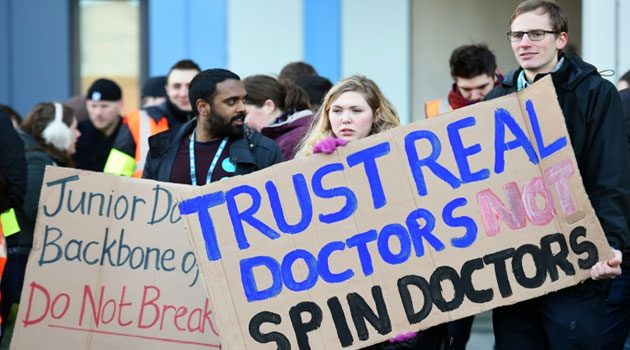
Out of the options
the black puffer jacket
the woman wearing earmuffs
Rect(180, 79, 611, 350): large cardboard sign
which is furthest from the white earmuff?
the black puffer jacket

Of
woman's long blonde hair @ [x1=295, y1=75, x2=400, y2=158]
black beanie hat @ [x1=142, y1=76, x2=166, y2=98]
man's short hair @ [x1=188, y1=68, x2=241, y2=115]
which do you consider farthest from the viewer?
black beanie hat @ [x1=142, y1=76, x2=166, y2=98]

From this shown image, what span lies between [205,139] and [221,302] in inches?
46.6

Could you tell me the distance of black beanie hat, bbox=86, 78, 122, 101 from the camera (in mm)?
9289

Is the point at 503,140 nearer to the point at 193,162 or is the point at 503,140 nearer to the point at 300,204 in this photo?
the point at 300,204

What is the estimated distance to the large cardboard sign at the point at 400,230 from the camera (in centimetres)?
448

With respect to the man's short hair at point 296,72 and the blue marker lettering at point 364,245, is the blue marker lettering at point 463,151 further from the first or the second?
the man's short hair at point 296,72

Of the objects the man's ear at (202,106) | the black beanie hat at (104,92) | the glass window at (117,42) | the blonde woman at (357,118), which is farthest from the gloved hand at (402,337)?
the glass window at (117,42)

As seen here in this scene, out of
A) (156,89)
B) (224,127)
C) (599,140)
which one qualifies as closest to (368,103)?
(224,127)

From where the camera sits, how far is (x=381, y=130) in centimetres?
498

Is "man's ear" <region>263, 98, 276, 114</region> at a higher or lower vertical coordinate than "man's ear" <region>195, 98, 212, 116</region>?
lower

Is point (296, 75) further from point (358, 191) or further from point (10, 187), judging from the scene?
point (358, 191)

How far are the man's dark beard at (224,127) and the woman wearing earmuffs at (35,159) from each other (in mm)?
2482

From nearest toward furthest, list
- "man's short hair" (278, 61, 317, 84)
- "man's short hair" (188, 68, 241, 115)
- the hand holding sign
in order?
the hand holding sign < "man's short hair" (188, 68, 241, 115) < "man's short hair" (278, 61, 317, 84)

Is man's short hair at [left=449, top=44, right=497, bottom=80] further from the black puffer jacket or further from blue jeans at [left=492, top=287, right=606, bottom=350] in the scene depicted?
blue jeans at [left=492, top=287, right=606, bottom=350]
